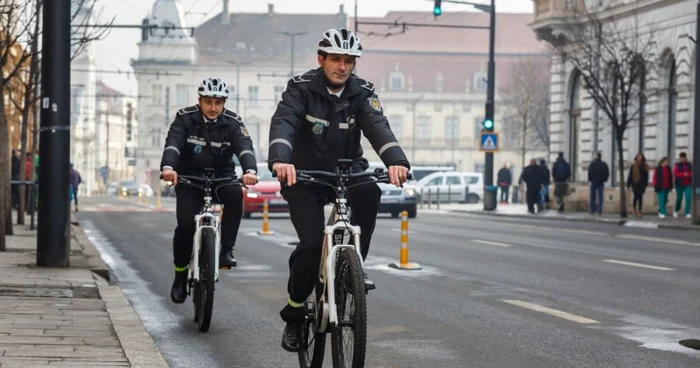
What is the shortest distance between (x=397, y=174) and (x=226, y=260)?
3993 mm

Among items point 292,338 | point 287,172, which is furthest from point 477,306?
point 287,172

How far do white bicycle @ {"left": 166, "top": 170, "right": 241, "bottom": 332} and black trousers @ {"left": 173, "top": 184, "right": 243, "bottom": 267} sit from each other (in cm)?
7

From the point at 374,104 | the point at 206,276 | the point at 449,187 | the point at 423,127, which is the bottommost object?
the point at 449,187

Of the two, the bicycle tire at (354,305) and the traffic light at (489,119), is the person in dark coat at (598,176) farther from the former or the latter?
the bicycle tire at (354,305)

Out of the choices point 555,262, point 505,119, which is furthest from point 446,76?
point 555,262

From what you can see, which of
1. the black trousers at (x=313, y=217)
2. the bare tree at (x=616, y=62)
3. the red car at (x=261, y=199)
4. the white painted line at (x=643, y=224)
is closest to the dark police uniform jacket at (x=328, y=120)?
the black trousers at (x=313, y=217)

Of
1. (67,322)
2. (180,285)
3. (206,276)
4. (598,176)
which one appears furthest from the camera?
(598,176)

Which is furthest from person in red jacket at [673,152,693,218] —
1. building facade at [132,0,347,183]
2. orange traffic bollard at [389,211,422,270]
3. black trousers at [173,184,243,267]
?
building facade at [132,0,347,183]

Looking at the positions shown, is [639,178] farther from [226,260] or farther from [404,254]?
[226,260]

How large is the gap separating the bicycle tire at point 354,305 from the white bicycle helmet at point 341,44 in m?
1.11

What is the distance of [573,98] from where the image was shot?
164 ft

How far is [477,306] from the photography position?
12328mm

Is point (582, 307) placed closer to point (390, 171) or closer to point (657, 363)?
point (657, 363)

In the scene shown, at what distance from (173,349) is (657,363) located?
302cm
